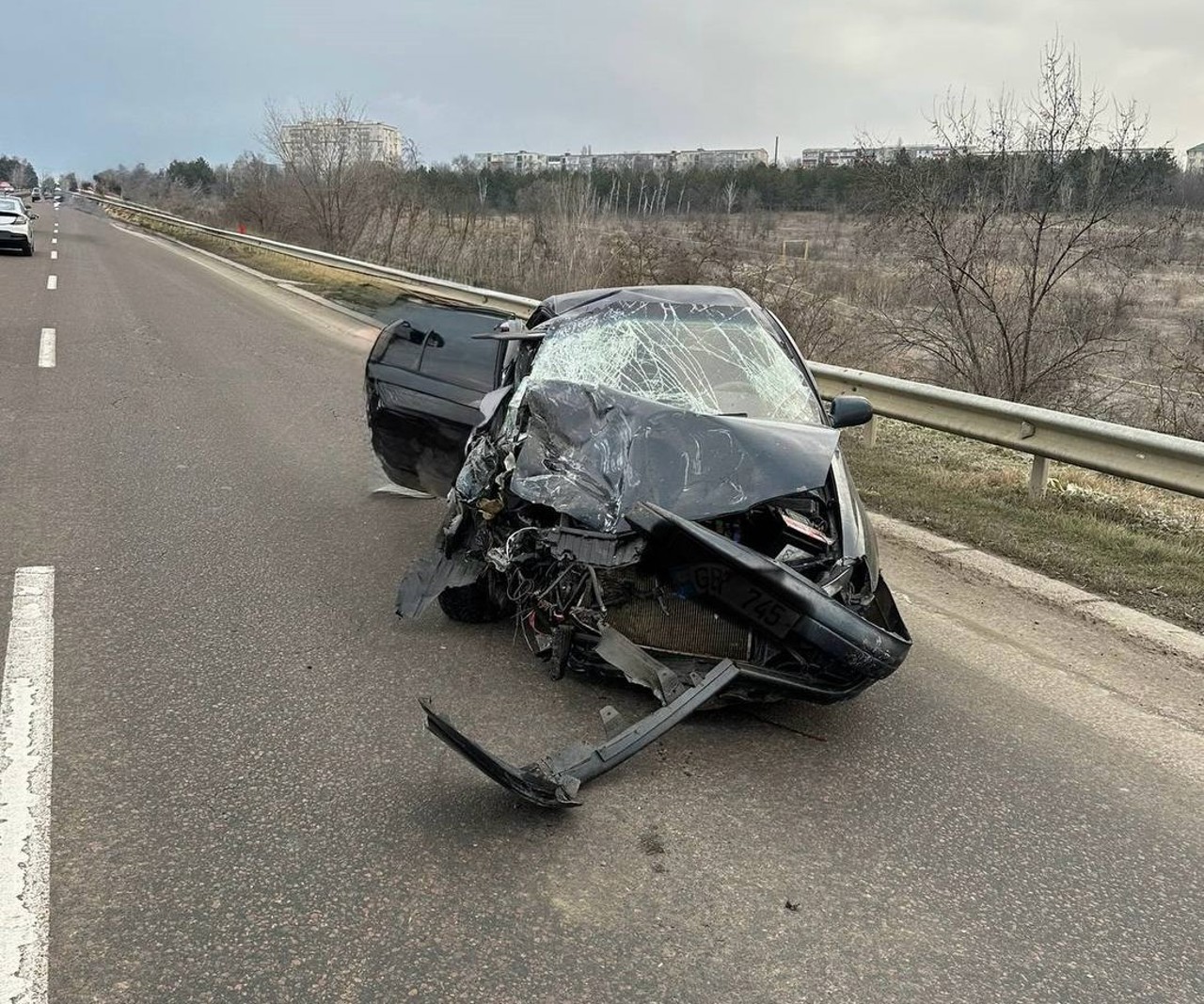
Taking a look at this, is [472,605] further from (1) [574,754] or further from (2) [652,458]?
(1) [574,754]

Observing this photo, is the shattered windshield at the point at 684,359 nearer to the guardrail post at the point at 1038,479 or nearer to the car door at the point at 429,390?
the car door at the point at 429,390

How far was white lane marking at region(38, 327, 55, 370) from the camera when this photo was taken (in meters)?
11.2

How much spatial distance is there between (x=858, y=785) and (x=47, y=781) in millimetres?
2680

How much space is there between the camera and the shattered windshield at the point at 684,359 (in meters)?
4.59

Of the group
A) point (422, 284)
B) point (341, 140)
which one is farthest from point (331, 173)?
point (422, 284)

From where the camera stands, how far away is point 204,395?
9.97 meters

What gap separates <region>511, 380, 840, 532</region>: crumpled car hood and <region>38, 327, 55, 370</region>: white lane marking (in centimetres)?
921

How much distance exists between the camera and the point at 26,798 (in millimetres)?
3035

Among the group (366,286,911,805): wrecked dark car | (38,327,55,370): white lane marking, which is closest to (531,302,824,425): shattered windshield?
(366,286,911,805): wrecked dark car

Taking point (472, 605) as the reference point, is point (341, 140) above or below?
above

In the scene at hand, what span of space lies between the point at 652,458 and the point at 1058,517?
379 cm

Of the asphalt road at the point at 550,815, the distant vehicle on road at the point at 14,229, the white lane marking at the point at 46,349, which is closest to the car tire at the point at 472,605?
the asphalt road at the point at 550,815

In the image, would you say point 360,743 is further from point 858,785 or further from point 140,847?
point 858,785

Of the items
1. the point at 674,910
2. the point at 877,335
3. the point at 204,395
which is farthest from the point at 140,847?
the point at 877,335
